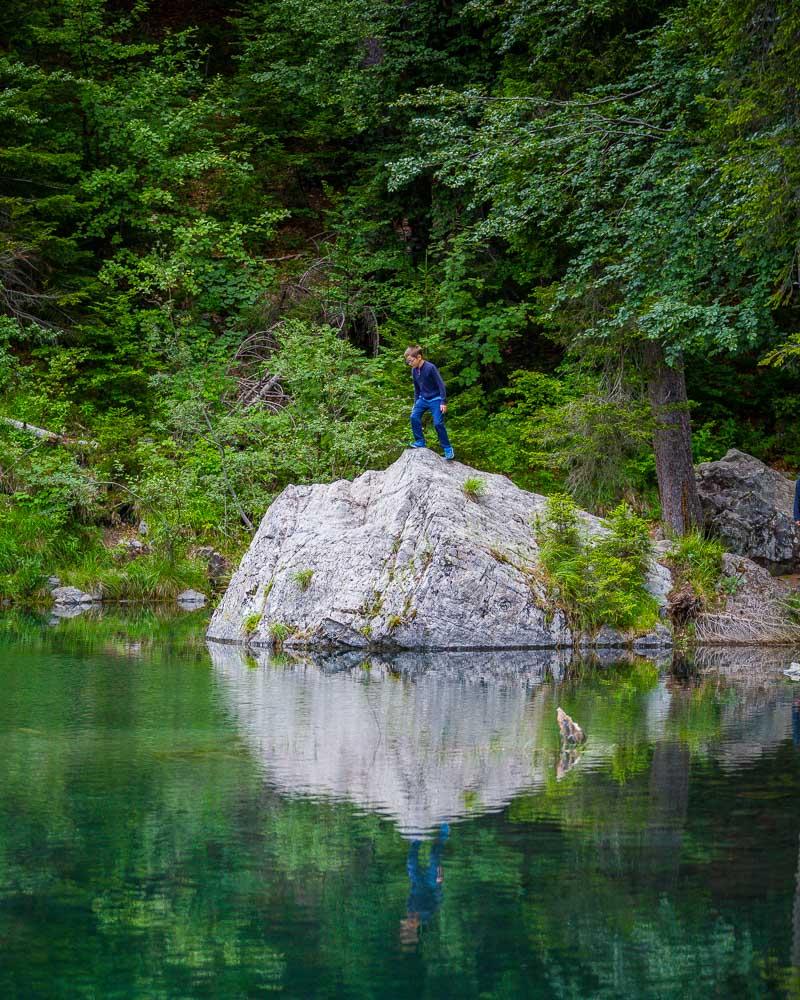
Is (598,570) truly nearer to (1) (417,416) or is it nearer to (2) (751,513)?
(1) (417,416)

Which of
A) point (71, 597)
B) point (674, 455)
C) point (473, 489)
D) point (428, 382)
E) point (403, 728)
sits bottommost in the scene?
point (403, 728)

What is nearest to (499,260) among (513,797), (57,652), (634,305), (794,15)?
(634,305)

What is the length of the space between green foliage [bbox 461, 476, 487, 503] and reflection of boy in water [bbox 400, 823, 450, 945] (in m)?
9.35

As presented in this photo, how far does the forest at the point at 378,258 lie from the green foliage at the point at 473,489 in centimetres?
243

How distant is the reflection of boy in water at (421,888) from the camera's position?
16.8 feet

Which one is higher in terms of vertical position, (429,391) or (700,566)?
(429,391)

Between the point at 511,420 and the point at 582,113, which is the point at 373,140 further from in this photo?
the point at 582,113

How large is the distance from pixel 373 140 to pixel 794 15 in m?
14.8

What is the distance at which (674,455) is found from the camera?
17984 millimetres

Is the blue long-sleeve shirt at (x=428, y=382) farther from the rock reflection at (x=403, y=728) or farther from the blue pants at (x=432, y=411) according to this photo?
the rock reflection at (x=403, y=728)

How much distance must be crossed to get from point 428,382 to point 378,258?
11445 mm

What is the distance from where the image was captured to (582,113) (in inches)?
695

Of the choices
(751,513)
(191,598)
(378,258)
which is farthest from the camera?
(378,258)

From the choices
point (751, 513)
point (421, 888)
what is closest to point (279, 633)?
point (751, 513)
